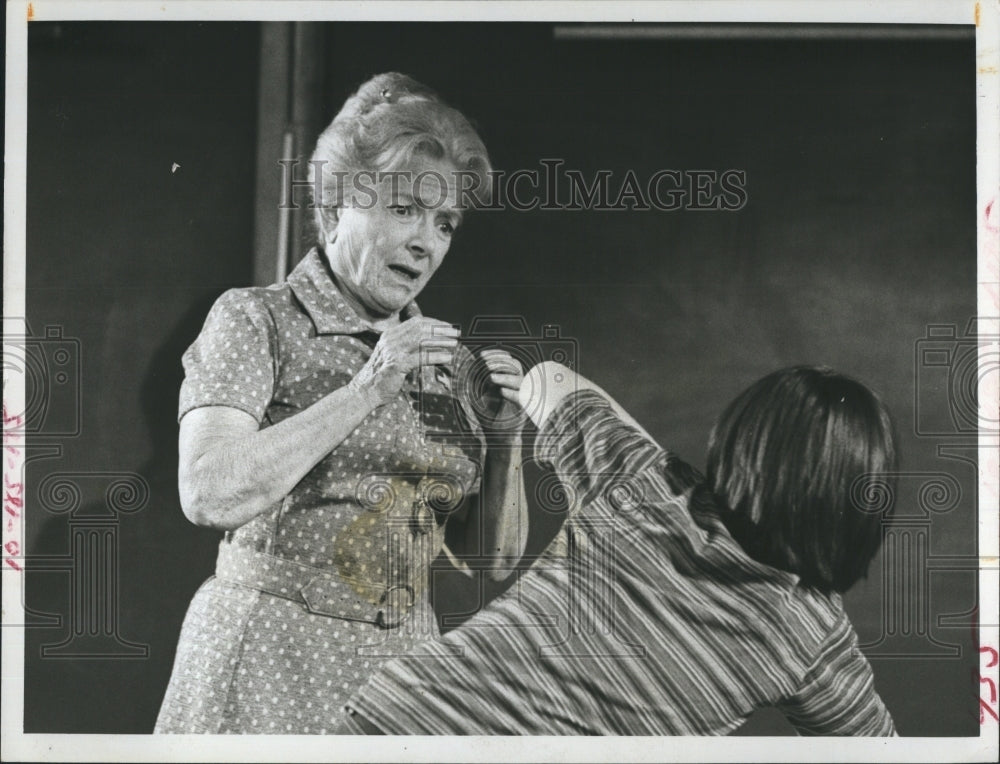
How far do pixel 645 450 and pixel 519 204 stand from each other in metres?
0.73

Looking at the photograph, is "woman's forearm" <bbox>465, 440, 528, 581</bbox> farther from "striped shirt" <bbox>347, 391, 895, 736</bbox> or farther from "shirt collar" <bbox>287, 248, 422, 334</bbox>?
"shirt collar" <bbox>287, 248, 422, 334</bbox>

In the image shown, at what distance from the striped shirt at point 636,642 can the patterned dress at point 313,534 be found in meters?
0.15

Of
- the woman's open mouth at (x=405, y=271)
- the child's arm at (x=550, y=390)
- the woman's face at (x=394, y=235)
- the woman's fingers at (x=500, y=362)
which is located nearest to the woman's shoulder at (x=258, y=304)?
the woman's face at (x=394, y=235)

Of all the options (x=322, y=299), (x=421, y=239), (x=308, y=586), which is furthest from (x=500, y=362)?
(x=308, y=586)

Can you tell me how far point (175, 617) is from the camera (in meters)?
2.76

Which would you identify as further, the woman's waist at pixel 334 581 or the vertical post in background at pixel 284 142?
the vertical post in background at pixel 284 142

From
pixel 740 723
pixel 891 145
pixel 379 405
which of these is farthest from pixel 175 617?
pixel 891 145

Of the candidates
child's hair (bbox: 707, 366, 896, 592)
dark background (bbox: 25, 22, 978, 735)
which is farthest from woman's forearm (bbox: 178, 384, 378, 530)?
child's hair (bbox: 707, 366, 896, 592)

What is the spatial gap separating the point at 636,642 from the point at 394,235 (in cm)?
123

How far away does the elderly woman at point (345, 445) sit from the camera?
8.79ft

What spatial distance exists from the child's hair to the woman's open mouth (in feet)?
2.91

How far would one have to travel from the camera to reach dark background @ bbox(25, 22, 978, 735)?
9.11 feet

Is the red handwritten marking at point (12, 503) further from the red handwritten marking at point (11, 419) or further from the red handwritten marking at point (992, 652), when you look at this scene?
the red handwritten marking at point (992, 652)

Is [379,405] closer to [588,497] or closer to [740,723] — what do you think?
[588,497]
